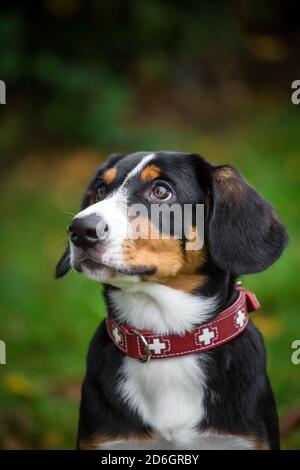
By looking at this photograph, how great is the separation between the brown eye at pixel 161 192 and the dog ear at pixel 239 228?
0.19m

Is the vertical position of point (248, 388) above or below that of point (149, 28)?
below

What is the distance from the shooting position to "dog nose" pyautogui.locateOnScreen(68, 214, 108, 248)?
311 cm

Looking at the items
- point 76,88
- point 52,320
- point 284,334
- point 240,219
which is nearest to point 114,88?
point 76,88

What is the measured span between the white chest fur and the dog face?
0.31 feet

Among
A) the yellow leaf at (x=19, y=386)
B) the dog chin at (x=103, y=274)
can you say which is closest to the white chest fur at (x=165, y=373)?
the dog chin at (x=103, y=274)

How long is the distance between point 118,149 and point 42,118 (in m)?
1.05

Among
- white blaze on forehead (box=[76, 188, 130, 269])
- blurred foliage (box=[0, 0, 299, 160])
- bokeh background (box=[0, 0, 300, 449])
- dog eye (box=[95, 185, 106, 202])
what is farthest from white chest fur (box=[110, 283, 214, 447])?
blurred foliage (box=[0, 0, 299, 160])

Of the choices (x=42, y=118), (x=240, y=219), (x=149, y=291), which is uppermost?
(x=42, y=118)

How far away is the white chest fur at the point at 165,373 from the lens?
3326 mm

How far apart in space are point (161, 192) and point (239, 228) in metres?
0.38

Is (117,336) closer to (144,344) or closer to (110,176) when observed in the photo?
(144,344)

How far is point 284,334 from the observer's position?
18.3 feet

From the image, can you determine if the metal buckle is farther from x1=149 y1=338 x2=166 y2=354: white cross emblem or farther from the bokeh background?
the bokeh background
